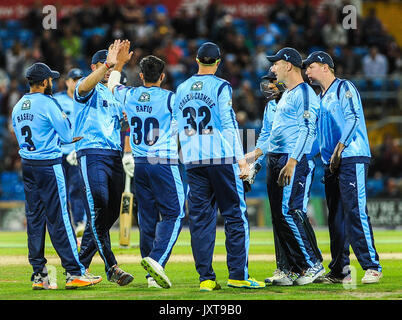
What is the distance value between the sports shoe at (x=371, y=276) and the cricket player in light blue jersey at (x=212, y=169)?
1.29 meters

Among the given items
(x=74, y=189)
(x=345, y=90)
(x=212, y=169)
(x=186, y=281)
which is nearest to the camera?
(x=212, y=169)

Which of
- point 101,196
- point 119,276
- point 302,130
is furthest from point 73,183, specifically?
point 302,130

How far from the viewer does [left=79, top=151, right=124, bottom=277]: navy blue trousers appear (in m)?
9.31

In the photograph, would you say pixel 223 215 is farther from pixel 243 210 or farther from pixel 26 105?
pixel 26 105

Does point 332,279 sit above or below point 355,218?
below

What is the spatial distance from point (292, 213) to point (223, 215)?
914mm

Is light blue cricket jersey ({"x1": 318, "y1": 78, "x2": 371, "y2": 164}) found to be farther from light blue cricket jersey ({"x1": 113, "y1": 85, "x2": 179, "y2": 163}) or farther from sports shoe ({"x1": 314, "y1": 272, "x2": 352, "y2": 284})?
light blue cricket jersey ({"x1": 113, "y1": 85, "x2": 179, "y2": 163})

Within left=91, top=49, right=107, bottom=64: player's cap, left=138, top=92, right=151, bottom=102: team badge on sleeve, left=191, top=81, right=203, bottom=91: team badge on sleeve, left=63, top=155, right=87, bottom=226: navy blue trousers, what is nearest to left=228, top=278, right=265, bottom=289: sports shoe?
left=191, top=81, right=203, bottom=91: team badge on sleeve

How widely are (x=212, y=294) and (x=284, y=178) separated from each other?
158 centimetres

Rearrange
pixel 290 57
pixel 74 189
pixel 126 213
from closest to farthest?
pixel 290 57 < pixel 126 213 < pixel 74 189

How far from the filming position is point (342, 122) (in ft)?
31.0

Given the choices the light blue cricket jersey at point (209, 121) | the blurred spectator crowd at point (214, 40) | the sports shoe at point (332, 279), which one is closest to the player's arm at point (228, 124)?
the light blue cricket jersey at point (209, 121)

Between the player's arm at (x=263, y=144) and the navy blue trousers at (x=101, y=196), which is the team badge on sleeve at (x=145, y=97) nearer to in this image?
the navy blue trousers at (x=101, y=196)

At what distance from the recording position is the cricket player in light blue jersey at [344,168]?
30.4 feet
